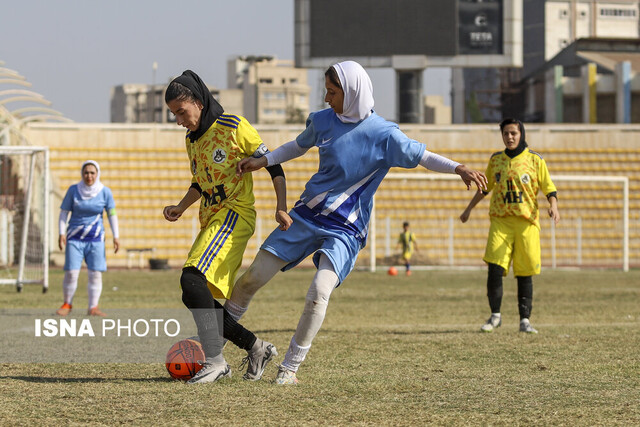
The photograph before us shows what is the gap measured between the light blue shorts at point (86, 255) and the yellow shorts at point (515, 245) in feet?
14.9

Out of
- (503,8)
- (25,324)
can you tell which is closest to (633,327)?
(25,324)

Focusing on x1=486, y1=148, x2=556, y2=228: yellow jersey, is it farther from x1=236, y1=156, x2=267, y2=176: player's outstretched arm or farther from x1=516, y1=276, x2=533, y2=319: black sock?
x1=236, y1=156, x2=267, y2=176: player's outstretched arm

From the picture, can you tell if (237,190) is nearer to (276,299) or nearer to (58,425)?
(58,425)

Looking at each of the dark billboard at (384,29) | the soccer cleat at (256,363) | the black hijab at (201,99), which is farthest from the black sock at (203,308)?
the dark billboard at (384,29)

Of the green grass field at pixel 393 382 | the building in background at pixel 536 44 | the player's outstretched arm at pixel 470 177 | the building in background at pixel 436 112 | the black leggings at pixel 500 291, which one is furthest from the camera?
the building in background at pixel 436 112

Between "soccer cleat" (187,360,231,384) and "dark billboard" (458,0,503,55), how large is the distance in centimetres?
2982

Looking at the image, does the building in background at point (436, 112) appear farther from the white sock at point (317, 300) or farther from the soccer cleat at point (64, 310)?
the white sock at point (317, 300)

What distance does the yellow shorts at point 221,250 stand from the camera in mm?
6157

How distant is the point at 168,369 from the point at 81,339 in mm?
3152

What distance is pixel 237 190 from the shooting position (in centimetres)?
638

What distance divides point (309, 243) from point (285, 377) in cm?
79

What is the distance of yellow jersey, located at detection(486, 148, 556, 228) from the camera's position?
10031 mm

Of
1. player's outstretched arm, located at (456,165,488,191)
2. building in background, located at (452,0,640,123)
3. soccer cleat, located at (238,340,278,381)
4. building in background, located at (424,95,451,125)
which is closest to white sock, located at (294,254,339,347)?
soccer cleat, located at (238,340,278,381)

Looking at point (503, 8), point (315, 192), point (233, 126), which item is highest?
point (503, 8)
